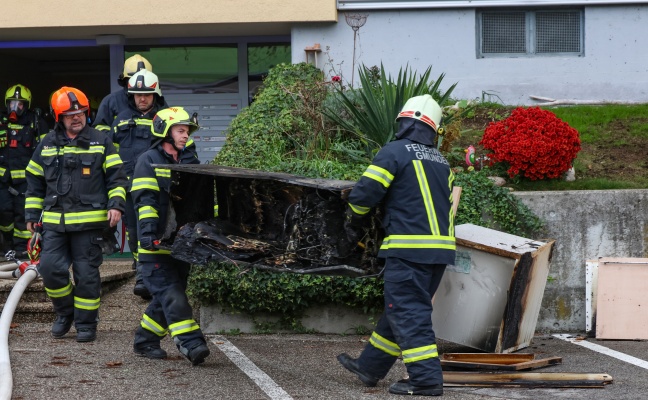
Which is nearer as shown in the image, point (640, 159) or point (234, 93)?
point (640, 159)

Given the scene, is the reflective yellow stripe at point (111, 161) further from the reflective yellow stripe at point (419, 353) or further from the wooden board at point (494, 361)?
the reflective yellow stripe at point (419, 353)

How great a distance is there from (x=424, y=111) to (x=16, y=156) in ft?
22.3

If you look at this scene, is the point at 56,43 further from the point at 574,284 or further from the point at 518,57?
the point at 574,284

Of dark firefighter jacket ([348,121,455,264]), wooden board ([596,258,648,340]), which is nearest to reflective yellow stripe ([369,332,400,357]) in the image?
dark firefighter jacket ([348,121,455,264])

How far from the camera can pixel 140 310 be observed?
8.95 metres

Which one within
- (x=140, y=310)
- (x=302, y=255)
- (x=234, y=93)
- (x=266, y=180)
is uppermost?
(x=234, y=93)

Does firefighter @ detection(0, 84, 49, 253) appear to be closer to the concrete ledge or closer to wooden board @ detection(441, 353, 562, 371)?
the concrete ledge

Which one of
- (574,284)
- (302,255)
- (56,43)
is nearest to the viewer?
(302,255)

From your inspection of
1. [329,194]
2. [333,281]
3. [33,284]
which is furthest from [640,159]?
[33,284]

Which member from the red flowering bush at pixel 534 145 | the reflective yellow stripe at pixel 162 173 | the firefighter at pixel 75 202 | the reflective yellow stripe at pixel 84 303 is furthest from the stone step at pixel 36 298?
the red flowering bush at pixel 534 145

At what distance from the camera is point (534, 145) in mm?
9336

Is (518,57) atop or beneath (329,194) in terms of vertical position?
atop

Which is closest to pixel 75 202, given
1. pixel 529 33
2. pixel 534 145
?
pixel 534 145

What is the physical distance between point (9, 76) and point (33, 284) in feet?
21.2
